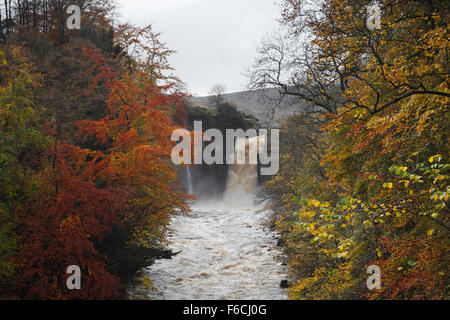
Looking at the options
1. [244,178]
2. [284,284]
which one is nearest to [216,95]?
[244,178]

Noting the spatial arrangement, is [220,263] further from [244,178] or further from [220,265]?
[244,178]

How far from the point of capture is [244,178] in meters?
35.9

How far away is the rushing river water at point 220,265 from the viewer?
12000 millimetres

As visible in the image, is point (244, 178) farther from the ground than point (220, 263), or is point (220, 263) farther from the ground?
point (244, 178)

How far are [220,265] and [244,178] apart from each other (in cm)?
2101

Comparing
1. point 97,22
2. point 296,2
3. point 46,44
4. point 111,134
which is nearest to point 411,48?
point 296,2

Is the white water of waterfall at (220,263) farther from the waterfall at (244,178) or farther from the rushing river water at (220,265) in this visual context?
the waterfall at (244,178)

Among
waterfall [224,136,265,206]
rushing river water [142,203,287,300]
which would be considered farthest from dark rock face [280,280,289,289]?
waterfall [224,136,265,206]

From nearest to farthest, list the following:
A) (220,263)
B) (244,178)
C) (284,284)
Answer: (284,284) → (220,263) → (244,178)

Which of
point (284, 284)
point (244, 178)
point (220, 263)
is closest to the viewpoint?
point (284, 284)

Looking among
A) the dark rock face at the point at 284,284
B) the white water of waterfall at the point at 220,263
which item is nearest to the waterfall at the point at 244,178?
the white water of waterfall at the point at 220,263

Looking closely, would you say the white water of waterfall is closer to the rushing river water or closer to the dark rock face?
the rushing river water

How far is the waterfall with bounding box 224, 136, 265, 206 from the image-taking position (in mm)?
34656

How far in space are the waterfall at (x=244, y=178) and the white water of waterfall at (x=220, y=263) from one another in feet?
22.0
